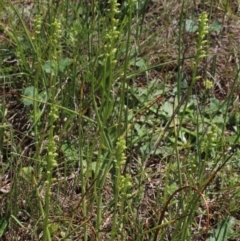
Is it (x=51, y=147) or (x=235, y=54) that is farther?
(x=235, y=54)

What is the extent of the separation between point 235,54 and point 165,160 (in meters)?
0.61

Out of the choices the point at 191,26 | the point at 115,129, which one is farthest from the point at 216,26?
the point at 115,129

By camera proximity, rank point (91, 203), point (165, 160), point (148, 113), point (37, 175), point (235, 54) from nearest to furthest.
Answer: point (91, 203) → point (37, 175) → point (165, 160) → point (148, 113) → point (235, 54)

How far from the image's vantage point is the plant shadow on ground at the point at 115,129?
1533mm

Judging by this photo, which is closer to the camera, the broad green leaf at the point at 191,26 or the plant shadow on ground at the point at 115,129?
the plant shadow on ground at the point at 115,129

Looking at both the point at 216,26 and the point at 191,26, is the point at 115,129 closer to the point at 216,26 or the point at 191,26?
the point at 191,26

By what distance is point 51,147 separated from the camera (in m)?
1.25

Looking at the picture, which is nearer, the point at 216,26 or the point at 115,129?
the point at 115,129

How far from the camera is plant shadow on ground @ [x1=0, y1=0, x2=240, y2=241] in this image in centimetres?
153

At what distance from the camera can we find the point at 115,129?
1.95 meters

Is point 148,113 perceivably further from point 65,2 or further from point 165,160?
point 65,2

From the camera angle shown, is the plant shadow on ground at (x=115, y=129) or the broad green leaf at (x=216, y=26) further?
the broad green leaf at (x=216, y=26)

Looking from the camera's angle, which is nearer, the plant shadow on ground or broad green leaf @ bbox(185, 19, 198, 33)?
the plant shadow on ground

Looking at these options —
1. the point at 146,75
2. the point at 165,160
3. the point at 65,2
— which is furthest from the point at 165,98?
the point at 65,2
